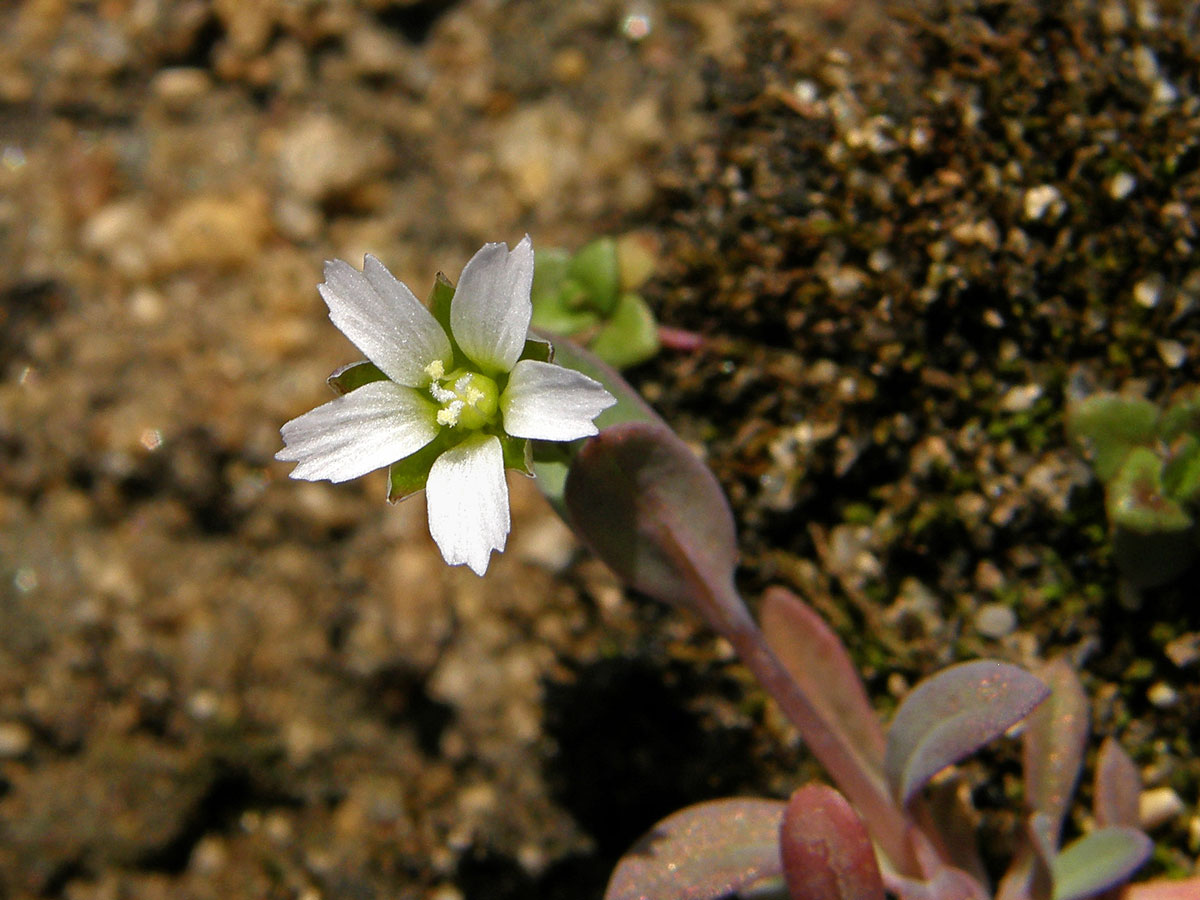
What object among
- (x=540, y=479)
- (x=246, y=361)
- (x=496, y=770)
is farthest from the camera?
(x=246, y=361)

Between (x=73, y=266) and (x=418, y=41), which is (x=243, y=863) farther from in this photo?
(x=418, y=41)

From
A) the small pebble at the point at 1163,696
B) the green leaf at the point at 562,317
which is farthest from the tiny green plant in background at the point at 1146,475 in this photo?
the green leaf at the point at 562,317

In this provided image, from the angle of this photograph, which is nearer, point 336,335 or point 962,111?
point 962,111

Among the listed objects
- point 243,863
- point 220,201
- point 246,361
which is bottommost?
point 243,863

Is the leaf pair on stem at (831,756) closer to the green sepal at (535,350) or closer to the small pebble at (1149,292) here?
the green sepal at (535,350)

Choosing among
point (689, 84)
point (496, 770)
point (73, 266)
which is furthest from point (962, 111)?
point (73, 266)

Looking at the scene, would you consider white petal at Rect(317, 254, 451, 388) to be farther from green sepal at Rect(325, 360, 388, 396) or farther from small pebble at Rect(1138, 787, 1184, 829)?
small pebble at Rect(1138, 787, 1184, 829)

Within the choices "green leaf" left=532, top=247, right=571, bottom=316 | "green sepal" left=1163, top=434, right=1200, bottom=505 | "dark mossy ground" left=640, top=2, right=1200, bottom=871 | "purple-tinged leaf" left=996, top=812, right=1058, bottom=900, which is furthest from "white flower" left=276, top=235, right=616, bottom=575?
"green sepal" left=1163, top=434, right=1200, bottom=505
